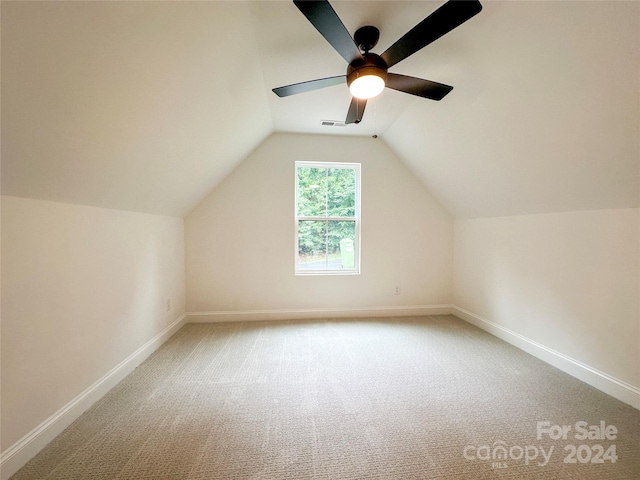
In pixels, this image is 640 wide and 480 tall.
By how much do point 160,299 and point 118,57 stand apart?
2.18m

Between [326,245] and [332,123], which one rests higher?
[332,123]

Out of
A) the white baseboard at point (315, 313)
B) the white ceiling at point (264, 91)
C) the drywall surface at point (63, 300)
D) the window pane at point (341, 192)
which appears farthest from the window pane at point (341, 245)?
the drywall surface at point (63, 300)

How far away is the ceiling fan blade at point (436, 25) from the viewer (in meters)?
1.01

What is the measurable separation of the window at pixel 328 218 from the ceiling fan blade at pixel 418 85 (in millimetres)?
1735

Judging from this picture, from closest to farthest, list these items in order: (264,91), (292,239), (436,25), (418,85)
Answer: (436,25), (418,85), (264,91), (292,239)

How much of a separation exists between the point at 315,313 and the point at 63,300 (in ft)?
7.96

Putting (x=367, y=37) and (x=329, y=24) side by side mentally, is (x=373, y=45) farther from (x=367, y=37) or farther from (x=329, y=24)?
(x=329, y=24)

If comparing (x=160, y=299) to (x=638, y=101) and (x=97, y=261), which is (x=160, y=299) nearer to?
(x=97, y=261)

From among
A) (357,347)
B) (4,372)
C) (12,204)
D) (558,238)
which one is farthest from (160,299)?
(558,238)

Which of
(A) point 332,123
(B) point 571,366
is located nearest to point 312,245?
(A) point 332,123

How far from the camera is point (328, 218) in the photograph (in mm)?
3434

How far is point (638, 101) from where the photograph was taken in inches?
49.1

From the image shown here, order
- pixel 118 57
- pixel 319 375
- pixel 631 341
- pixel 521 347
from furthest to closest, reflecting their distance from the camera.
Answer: pixel 521 347, pixel 319 375, pixel 631 341, pixel 118 57

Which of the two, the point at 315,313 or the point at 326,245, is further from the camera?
the point at 326,245
